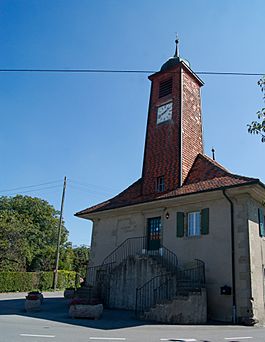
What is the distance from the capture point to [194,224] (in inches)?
596

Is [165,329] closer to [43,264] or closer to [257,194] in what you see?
[257,194]

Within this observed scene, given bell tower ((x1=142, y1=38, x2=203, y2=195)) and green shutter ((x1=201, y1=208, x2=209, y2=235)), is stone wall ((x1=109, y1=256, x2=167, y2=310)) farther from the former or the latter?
bell tower ((x1=142, y1=38, x2=203, y2=195))

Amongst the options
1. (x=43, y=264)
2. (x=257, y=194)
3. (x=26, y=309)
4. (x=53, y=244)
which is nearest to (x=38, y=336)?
(x=26, y=309)

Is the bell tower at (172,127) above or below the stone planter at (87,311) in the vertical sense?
above

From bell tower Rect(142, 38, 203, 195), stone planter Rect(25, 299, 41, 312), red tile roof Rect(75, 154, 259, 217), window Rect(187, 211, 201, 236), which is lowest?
stone planter Rect(25, 299, 41, 312)

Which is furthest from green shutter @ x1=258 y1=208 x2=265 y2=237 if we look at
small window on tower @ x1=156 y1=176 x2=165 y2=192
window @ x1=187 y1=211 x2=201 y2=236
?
small window on tower @ x1=156 y1=176 x2=165 y2=192

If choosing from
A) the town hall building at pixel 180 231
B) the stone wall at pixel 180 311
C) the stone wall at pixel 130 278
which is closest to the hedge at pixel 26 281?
the town hall building at pixel 180 231

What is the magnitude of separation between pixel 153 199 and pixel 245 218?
4.52m

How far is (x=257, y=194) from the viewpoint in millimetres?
13930

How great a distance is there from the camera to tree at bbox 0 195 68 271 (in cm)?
3111

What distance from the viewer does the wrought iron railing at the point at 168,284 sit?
13.5m

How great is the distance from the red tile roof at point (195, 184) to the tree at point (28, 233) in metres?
13.9

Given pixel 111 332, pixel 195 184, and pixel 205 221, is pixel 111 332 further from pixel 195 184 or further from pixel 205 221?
pixel 195 184

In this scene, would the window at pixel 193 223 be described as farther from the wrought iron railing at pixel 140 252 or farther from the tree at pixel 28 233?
the tree at pixel 28 233
